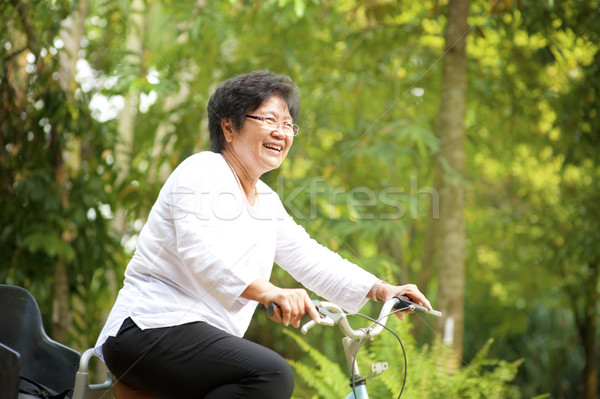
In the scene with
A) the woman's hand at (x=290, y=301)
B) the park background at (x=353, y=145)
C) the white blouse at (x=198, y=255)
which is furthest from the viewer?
the park background at (x=353, y=145)

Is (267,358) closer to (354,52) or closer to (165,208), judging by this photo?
(165,208)

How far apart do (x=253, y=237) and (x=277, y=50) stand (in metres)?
3.22

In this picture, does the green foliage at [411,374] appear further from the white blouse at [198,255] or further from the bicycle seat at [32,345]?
the white blouse at [198,255]

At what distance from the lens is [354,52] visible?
5.20 metres

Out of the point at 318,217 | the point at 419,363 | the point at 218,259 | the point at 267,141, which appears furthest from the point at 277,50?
the point at 218,259

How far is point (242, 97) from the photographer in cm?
200

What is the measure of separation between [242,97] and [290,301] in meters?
0.76

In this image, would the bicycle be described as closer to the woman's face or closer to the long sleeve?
the long sleeve

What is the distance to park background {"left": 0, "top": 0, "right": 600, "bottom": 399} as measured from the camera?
3.97 meters

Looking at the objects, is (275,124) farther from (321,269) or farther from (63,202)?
(63,202)

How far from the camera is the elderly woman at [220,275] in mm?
1605

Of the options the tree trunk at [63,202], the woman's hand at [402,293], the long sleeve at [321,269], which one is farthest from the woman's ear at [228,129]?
the tree trunk at [63,202]

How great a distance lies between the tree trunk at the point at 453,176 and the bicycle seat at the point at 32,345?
259cm

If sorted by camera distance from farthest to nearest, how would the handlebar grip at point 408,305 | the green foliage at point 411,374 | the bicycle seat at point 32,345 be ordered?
the green foliage at point 411,374 → the bicycle seat at point 32,345 → the handlebar grip at point 408,305
